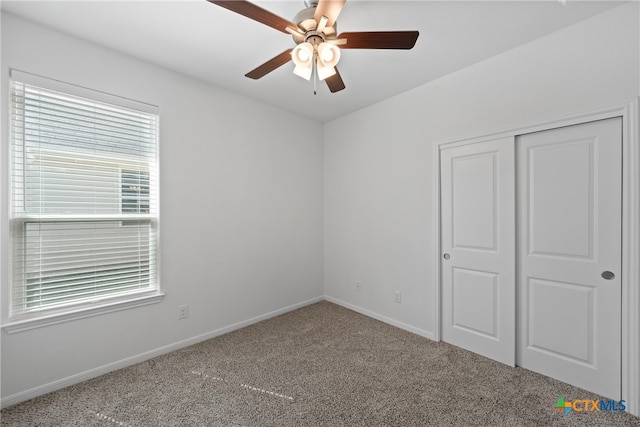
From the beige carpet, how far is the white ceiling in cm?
263

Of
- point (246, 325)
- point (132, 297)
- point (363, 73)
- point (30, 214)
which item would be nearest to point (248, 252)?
point (246, 325)

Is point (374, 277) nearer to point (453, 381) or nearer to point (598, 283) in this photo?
point (453, 381)

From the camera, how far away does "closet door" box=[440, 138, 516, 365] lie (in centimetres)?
236

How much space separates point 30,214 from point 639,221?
13.3 feet

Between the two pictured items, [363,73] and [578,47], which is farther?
[363,73]

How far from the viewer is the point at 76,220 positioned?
2.12 metres

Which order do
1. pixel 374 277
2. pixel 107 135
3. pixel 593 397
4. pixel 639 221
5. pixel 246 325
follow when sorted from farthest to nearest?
pixel 374 277
pixel 246 325
pixel 107 135
pixel 593 397
pixel 639 221

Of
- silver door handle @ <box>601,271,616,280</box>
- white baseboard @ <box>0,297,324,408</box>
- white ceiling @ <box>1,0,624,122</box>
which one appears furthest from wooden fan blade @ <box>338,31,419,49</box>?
white baseboard @ <box>0,297,324,408</box>

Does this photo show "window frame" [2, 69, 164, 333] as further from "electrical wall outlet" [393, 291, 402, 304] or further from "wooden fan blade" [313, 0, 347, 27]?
"electrical wall outlet" [393, 291, 402, 304]

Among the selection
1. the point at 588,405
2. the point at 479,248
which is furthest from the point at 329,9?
the point at 588,405

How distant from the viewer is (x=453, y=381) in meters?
2.14

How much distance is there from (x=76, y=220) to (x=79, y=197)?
0.58 ft

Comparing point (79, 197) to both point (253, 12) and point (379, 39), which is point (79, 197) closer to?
point (253, 12)

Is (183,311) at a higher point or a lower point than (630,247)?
lower
